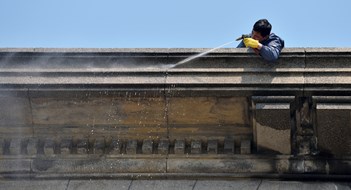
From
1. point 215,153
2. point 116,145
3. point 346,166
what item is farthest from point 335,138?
point 116,145

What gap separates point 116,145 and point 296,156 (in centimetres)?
238

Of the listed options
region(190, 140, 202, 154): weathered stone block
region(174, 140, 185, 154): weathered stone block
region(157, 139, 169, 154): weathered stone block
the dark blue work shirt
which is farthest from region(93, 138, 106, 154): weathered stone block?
the dark blue work shirt

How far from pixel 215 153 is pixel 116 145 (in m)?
1.32

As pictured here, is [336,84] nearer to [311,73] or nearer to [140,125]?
[311,73]

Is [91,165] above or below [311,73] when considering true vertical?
below

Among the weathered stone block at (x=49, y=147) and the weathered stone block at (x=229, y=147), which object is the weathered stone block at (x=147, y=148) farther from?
the weathered stone block at (x=49, y=147)

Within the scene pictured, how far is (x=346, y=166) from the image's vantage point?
1700 centimetres

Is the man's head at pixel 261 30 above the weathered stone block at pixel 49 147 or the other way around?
above

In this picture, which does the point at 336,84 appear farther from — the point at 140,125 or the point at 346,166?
the point at 140,125

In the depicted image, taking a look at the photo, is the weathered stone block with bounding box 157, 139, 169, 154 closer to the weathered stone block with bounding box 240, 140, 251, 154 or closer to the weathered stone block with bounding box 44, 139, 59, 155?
the weathered stone block with bounding box 240, 140, 251, 154

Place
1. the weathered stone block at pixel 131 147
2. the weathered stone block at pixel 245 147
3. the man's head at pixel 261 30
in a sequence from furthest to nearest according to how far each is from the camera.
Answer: the man's head at pixel 261 30 → the weathered stone block at pixel 131 147 → the weathered stone block at pixel 245 147

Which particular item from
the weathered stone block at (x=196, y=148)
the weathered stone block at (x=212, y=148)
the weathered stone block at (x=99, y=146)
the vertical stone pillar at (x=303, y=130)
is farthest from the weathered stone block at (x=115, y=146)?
the vertical stone pillar at (x=303, y=130)

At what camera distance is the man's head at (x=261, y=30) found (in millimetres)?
17734

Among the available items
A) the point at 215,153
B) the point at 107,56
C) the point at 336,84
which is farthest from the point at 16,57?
the point at 336,84
